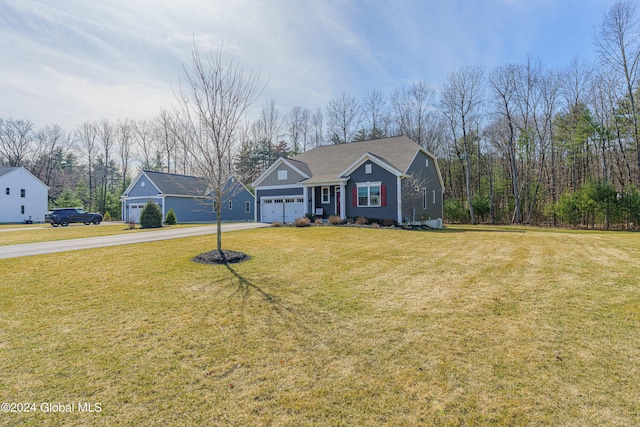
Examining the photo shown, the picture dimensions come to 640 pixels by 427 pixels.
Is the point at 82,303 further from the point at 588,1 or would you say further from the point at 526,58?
the point at 526,58

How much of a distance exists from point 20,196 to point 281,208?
33.5 meters

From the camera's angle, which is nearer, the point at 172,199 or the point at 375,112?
the point at 172,199

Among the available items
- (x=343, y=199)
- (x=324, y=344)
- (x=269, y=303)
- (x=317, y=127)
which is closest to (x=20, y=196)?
(x=317, y=127)

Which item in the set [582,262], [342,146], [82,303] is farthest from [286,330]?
[342,146]

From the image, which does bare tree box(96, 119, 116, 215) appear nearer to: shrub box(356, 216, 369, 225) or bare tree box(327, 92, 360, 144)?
bare tree box(327, 92, 360, 144)

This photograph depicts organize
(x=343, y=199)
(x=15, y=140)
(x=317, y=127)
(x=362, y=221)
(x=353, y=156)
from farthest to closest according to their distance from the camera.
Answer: (x=15, y=140), (x=317, y=127), (x=353, y=156), (x=343, y=199), (x=362, y=221)

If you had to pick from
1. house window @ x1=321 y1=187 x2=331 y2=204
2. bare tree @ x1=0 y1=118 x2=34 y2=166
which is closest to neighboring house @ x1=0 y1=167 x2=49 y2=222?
bare tree @ x1=0 y1=118 x2=34 y2=166

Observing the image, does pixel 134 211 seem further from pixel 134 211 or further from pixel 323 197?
pixel 323 197

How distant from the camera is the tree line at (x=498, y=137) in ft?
74.4

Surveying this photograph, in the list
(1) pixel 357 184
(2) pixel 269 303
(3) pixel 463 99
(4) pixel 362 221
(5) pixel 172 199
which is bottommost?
(2) pixel 269 303

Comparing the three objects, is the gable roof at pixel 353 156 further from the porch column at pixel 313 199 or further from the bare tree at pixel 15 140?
the bare tree at pixel 15 140

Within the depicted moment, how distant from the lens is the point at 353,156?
74.1 feet

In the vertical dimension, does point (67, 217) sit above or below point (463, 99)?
below

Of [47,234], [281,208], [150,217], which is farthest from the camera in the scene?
[281,208]
